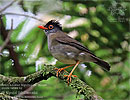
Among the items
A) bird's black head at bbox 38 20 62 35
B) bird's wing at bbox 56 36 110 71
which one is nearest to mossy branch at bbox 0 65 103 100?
bird's wing at bbox 56 36 110 71

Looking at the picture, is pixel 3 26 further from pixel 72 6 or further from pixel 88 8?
pixel 88 8

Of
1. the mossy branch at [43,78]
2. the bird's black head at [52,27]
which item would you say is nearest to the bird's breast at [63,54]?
the mossy branch at [43,78]

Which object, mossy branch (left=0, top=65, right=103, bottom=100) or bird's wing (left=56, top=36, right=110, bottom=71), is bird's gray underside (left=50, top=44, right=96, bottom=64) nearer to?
bird's wing (left=56, top=36, right=110, bottom=71)

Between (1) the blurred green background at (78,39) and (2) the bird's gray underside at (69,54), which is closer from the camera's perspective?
(2) the bird's gray underside at (69,54)

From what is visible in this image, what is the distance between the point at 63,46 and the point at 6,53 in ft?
3.05

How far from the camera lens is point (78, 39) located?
120 inches

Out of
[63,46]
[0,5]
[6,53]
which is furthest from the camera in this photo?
[0,5]

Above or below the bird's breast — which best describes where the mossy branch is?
below

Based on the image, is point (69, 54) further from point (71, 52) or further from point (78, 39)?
point (78, 39)

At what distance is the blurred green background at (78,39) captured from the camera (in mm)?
2676

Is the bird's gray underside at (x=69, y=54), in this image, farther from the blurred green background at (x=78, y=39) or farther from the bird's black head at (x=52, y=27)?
the blurred green background at (x=78, y=39)

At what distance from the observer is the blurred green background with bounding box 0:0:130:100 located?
8.78ft

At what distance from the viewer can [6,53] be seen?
105 inches

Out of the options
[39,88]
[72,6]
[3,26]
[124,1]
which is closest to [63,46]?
[39,88]
